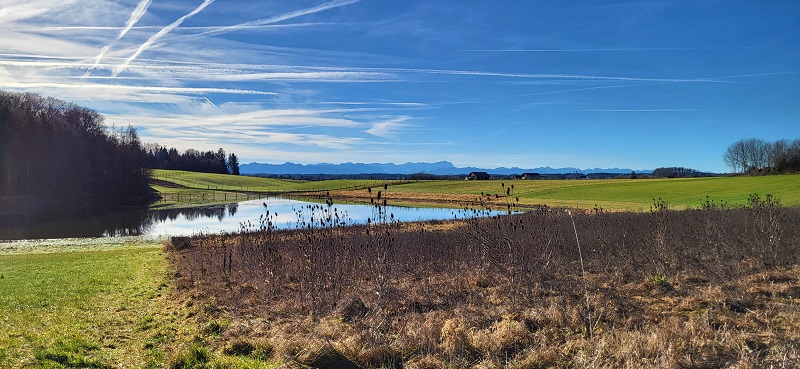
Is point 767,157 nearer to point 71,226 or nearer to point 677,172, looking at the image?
point 677,172

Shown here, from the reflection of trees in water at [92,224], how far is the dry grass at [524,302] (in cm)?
2619

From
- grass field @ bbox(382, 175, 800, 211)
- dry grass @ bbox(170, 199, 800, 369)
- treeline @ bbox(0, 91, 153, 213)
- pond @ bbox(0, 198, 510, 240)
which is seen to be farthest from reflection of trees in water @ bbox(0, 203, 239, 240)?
grass field @ bbox(382, 175, 800, 211)

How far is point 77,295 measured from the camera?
10891 millimetres

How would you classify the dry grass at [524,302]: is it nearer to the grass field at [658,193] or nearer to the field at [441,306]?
the field at [441,306]

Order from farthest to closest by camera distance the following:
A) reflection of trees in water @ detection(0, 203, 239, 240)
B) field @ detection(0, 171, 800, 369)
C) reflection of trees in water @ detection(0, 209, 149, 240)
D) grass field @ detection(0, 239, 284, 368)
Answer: reflection of trees in water @ detection(0, 203, 239, 240) < reflection of trees in water @ detection(0, 209, 149, 240) < grass field @ detection(0, 239, 284, 368) < field @ detection(0, 171, 800, 369)

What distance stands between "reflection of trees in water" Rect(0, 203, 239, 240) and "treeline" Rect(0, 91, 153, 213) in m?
9.46

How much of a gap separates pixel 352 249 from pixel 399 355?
6667 mm

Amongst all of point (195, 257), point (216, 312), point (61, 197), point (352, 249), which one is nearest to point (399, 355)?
point (216, 312)

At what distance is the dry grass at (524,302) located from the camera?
19.3ft

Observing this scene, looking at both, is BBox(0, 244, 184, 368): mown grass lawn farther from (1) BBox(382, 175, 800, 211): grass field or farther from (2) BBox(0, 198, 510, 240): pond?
(1) BBox(382, 175, 800, 211): grass field

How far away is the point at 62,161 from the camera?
6719 centimetres

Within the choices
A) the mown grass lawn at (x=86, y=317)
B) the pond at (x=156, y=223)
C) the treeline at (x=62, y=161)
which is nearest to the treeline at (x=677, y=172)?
the pond at (x=156, y=223)

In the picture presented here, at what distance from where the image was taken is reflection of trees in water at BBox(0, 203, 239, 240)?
3494 cm

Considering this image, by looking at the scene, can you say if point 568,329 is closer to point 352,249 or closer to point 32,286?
point 352,249
